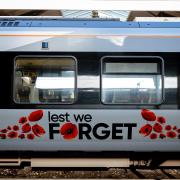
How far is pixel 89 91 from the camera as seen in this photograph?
7.09 meters

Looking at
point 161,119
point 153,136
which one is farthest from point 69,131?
point 161,119

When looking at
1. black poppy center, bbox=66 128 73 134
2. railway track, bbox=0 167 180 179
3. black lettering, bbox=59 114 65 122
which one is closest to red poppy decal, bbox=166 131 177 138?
railway track, bbox=0 167 180 179

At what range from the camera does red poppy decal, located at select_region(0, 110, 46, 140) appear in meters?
7.07

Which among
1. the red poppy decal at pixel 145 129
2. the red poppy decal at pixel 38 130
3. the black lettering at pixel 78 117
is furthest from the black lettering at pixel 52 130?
the red poppy decal at pixel 145 129

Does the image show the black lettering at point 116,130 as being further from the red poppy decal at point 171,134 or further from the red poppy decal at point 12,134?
the red poppy decal at point 12,134

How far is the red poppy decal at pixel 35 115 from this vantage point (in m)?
7.06

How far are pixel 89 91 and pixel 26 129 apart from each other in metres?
1.33

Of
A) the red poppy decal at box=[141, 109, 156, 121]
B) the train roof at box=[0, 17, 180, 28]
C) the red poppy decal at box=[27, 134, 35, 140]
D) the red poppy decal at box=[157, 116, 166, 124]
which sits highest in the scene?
Answer: the train roof at box=[0, 17, 180, 28]

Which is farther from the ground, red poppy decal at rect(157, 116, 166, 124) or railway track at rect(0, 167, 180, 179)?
red poppy decal at rect(157, 116, 166, 124)

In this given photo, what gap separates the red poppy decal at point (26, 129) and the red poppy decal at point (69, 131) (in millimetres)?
349

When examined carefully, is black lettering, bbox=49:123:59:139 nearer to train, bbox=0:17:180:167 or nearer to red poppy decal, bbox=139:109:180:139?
train, bbox=0:17:180:167

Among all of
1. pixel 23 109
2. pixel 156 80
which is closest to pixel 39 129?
pixel 23 109

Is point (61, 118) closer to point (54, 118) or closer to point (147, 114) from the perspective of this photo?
point (54, 118)

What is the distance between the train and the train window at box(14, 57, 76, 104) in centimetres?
2
